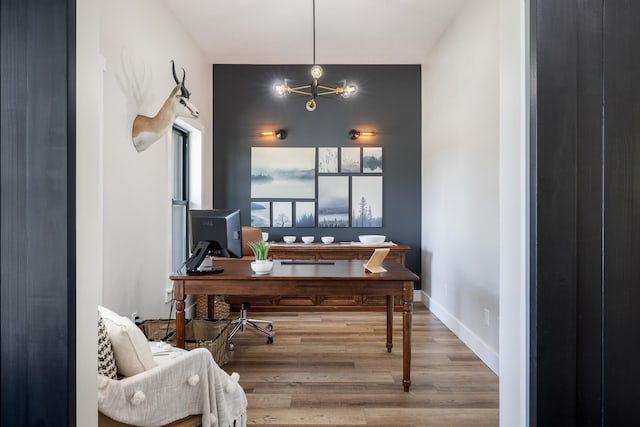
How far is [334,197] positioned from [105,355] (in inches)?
160

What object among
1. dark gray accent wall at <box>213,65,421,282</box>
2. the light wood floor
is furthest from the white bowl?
the light wood floor

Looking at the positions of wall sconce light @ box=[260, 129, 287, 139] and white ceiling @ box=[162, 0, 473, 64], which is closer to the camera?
white ceiling @ box=[162, 0, 473, 64]

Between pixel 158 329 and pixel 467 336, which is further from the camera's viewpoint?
pixel 467 336

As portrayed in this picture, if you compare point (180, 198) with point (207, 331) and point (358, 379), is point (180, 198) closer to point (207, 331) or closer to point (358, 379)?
point (207, 331)

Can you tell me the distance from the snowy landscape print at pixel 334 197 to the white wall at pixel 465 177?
1067 millimetres

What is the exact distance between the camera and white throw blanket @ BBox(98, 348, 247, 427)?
1427mm

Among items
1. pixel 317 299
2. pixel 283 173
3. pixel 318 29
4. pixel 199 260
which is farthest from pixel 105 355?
pixel 283 173

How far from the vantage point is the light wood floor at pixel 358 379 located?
237 centimetres

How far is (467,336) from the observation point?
362cm

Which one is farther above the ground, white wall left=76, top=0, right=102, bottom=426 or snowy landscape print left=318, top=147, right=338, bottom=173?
snowy landscape print left=318, top=147, right=338, bottom=173

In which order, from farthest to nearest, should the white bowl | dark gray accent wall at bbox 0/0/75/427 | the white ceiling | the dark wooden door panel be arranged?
the white bowl < the white ceiling < the dark wooden door panel < dark gray accent wall at bbox 0/0/75/427

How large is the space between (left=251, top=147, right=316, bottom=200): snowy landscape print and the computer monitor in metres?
2.36

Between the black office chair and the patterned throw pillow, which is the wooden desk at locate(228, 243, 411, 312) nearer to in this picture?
the black office chair

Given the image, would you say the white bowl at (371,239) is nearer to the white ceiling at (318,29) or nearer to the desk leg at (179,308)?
the white ceiling at (318,29)
